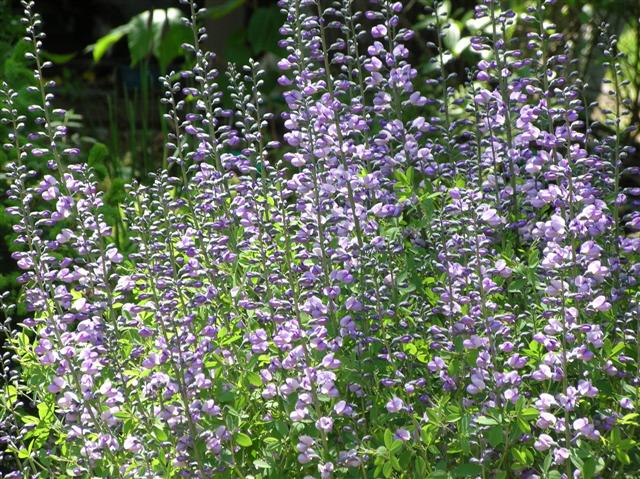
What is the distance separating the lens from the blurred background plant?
5750 millimetres

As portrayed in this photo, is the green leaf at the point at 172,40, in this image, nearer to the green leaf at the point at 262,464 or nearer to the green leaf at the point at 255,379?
the green leaf at the point at 255,379

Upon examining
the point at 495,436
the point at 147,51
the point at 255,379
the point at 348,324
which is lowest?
the point at 495,436

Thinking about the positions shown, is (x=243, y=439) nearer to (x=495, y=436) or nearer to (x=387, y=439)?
(x=387, y=439)

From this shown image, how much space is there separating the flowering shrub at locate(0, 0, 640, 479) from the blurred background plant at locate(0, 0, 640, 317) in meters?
0.82

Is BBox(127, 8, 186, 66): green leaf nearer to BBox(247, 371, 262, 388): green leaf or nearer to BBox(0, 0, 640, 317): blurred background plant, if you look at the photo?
BBox(0, 0, 640, 317): blurred background plant

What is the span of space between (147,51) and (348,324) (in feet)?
13.8

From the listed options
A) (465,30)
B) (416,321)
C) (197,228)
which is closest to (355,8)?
(465,30)

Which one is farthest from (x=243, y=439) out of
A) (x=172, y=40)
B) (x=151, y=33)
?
(x=172, y=40)

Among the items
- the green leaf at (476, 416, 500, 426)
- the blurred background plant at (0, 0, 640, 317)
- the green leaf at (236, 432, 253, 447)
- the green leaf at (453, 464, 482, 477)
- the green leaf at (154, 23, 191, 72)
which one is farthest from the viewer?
the green leaf at (154, 23, 191, 72)

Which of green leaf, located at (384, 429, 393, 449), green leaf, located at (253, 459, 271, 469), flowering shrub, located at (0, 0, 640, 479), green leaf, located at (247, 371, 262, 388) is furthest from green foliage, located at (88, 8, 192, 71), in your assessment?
green leaf, located at (384, 429, 393, 449)

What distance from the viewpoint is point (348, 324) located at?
3.03 metres

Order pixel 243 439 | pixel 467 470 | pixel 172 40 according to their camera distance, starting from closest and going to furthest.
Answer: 1. pixel 467 470
2. pixel 243 439
3. pixel 172 40

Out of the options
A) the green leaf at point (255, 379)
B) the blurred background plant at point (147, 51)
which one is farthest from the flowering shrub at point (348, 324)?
the blurred background plant at point (147, 51)

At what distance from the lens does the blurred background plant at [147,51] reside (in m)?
5.75
